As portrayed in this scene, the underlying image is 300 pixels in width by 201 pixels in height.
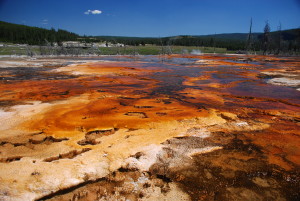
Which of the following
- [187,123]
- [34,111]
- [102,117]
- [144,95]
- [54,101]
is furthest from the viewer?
[144,95]

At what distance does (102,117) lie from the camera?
4.48 m

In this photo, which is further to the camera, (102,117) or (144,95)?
(144,95)

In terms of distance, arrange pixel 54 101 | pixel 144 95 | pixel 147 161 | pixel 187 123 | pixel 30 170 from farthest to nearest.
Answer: pixel 144 95
pixel 54 101
pixel 187 123
pixel 147 161
pixel 30 170

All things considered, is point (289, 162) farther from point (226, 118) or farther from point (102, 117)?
point (102, 117)

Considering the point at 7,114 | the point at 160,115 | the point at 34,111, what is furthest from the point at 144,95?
the point at 7,114

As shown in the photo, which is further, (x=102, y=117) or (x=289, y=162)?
(x=102, y=117)

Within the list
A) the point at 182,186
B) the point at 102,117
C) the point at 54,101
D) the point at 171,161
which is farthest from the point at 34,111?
the point at 182,186

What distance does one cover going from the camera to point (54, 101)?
572cm

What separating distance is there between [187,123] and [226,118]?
0.97m

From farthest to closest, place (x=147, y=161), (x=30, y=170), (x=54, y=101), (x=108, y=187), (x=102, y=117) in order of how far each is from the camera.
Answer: (x=54, y=101) < (x=102, y=117) < (x=147, y=161) < (x=30, y=170) < (x=108, y=187)

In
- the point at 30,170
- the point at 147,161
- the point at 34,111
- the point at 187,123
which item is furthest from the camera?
the point at 34,111

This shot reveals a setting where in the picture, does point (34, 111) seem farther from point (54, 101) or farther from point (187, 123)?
point (187, 123)

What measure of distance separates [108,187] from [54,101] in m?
4.15

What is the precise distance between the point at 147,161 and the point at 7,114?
3.53 metres
